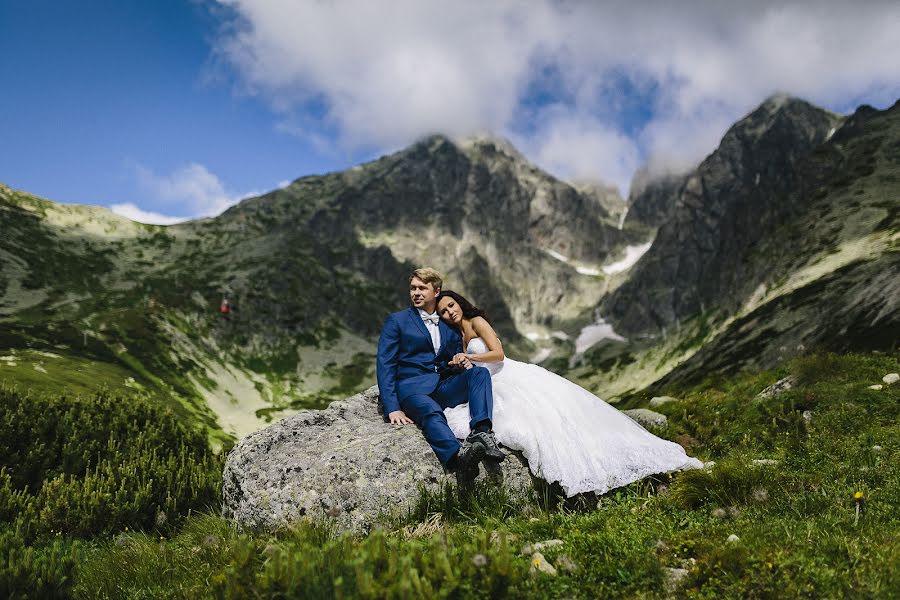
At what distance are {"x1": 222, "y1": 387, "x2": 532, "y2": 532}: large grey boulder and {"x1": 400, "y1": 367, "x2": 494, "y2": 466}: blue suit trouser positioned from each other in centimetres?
25

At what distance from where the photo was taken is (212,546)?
6242mm

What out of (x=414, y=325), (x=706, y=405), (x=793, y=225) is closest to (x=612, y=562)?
(x=414, y=325)

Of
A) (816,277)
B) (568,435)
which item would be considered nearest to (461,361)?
(568,435)

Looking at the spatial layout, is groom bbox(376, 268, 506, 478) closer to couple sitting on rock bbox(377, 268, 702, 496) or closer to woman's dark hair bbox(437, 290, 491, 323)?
couple sitting on rock bbox(377, 268, 702, 496)

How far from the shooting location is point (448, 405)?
9.95 meters

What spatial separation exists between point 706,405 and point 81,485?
16.5m

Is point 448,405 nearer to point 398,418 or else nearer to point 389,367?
point 398,418

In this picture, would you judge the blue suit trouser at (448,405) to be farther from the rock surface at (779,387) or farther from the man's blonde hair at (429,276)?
the rock surface at (779,387)

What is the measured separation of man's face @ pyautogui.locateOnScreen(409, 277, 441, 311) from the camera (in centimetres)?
1055

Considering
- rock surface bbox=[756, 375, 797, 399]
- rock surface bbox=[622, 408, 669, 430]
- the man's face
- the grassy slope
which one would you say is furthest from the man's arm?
the grassy slope

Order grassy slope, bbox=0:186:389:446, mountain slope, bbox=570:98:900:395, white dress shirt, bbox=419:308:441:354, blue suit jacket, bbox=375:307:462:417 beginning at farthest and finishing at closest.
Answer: grassy slope, bbox=0:186:389:446, mountain slope, bbox=570:98:900:395, white dress shirt, bbox=419:308:441:354, blue suit jacket, bbox=375:307:462:417

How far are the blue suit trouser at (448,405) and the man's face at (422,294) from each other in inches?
64.5

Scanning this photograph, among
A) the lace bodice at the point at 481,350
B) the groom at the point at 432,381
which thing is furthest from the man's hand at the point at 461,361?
the lace bodice at the point at 481,350

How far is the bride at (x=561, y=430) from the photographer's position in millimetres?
8469
